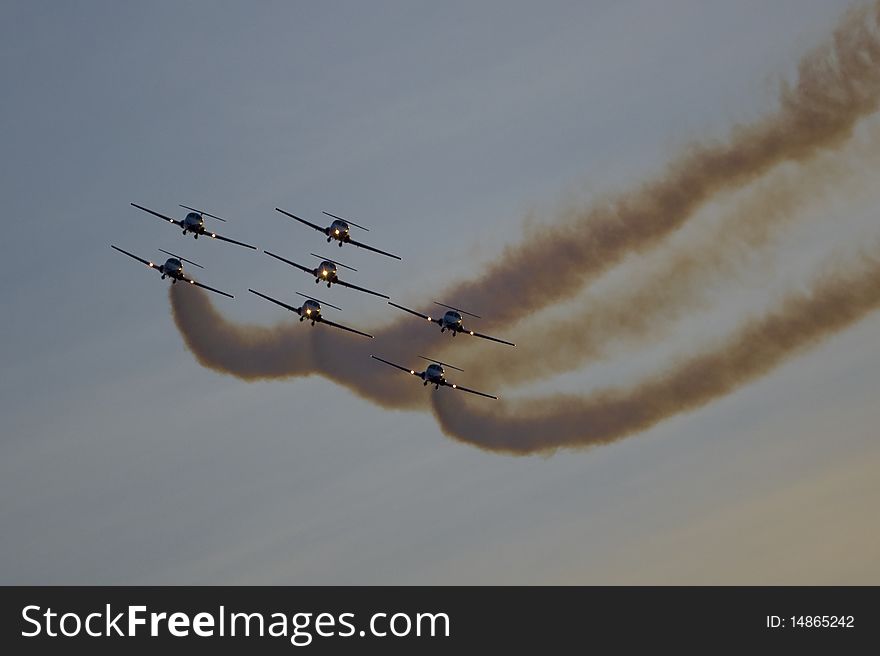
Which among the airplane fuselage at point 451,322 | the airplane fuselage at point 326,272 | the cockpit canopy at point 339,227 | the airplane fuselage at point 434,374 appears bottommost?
the airplane fuselage at point 434,374

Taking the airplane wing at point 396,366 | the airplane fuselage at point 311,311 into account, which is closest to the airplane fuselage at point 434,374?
the airplane wing at point 396,366

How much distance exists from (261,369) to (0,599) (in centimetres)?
3951

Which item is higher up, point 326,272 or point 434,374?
point 326,272

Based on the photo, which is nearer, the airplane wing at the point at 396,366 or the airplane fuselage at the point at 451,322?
the airplane fuselage at the point at 451,322

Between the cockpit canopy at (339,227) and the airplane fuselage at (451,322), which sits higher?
the cockpit canopy at (339,227)

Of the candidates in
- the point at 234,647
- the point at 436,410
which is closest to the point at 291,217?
the point at 436,410

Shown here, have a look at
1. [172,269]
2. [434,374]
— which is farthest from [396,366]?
[172,269]

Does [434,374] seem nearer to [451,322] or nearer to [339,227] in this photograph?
[451,322]

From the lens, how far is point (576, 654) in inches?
4633

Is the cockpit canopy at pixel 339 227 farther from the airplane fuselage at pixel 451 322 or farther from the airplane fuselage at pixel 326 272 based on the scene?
the airplane fuselage at pixel 451 322

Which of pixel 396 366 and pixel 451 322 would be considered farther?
pixel 396 366

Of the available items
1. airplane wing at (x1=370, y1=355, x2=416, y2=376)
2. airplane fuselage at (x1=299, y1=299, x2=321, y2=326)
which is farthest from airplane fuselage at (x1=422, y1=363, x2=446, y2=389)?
airplane fuselage at (x1=299, y1=299, x2=321, y2=326)

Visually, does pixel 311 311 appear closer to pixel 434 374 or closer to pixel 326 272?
pixel 326 272

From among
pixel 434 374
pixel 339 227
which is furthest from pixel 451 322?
pixel 339 227
